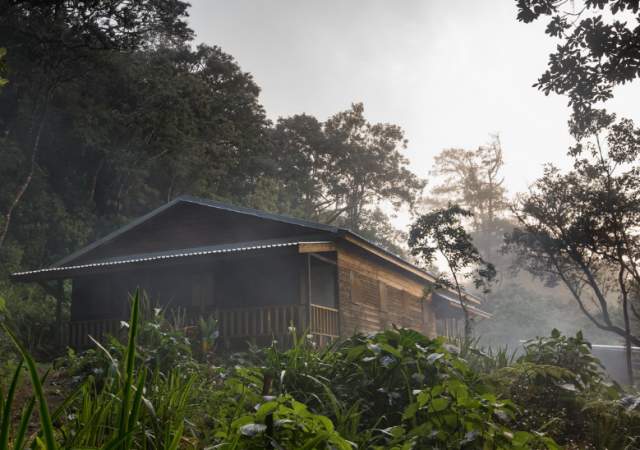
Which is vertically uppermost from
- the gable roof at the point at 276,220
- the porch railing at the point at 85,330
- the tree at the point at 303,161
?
the tree at the point at 303,161

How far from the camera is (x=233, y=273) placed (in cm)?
1989

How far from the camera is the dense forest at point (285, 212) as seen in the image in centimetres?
374

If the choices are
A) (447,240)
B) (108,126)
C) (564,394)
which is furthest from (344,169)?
(564,394)

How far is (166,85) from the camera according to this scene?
33.0 meters

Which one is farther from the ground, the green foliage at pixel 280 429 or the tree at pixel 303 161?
the tree at pixel 303 161

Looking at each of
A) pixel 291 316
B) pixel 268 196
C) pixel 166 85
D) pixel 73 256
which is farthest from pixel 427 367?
pixel 268 196

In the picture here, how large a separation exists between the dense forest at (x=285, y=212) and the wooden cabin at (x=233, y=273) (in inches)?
69.5

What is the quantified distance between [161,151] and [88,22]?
869cm

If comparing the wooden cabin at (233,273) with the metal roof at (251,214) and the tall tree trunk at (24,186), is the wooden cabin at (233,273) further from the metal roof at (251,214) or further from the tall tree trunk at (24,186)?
the tall tree trunk at (24,186)

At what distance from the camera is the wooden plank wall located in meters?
19.6

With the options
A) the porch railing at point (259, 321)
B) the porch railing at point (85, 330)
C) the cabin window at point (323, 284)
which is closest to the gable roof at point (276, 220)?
the cabin window at point (323, 284)

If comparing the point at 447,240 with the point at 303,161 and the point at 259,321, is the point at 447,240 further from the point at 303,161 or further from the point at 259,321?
the point at 303,161

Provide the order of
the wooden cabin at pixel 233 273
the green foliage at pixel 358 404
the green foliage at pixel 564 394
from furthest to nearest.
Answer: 1. the wooden cabin at pixel 233 273
2. the green foliage at pixel 564 394
3. the green foliage at pixel 358 404

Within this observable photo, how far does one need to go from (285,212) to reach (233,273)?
84.1 ft
